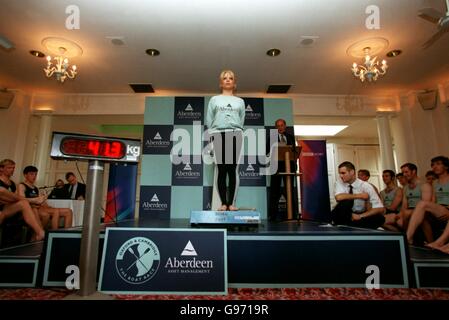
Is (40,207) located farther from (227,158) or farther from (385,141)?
(385,141)

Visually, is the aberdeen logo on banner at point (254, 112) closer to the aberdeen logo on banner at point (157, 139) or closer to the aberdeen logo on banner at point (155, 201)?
the aberdeen logo on banner at point (157, 139)

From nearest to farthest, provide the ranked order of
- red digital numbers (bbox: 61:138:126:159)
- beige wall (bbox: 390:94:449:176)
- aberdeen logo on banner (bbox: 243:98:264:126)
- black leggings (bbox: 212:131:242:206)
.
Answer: red digital numbers (bbox: 61:138:126:159)
black leggings (bbox: 212:131:242:206)
aberdeen logo on banner (bbox: 243:98:264:126)
beige wall (bbox: 390:94:449:176)

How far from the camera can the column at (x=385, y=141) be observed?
181 inches

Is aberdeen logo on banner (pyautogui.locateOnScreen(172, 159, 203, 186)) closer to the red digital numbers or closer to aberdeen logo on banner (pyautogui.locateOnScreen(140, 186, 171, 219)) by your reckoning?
aberdeen logo on banner (pyautogui.locateOnScreen(140, 186, 171, 219))

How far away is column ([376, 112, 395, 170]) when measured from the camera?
4602mm

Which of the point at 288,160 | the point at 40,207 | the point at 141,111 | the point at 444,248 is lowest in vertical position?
the point at 444,248

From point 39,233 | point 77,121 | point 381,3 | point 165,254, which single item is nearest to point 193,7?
point 381,3

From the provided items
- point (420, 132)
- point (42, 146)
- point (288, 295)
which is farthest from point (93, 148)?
point (420, 132)

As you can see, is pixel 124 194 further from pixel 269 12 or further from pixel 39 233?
pixel 269 12

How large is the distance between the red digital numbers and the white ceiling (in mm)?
2013

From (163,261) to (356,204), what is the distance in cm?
213

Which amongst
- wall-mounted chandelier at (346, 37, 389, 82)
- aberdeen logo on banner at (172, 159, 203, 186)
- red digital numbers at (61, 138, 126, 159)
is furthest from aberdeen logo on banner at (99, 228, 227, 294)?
wall-mounted chandelier at (346, 37, 389, 82)

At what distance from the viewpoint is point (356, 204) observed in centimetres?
262

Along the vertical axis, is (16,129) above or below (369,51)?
below
